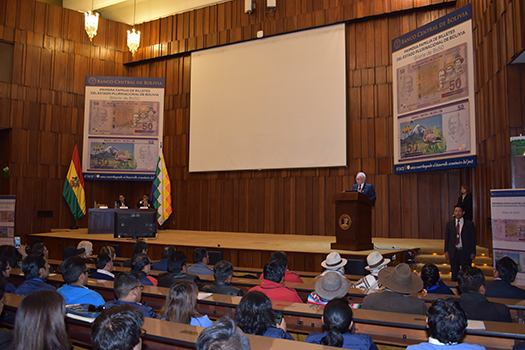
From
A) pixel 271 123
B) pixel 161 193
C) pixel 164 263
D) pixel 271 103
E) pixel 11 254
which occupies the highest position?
→ pixel 271 103

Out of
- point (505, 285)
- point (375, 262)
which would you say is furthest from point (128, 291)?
point (505, 285)

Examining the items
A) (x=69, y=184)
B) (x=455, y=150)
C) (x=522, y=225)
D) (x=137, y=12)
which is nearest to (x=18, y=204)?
(x=69, y=184)

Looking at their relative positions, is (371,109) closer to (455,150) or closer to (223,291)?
(455,150)

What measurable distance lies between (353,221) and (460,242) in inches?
57.5

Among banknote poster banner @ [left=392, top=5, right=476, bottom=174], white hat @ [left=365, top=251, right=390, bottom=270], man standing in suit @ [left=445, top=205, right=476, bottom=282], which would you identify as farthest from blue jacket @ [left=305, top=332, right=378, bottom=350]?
banknote poster banner @ [left=392, top=5, right=476, bottom=174]

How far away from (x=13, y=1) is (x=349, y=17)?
857cm

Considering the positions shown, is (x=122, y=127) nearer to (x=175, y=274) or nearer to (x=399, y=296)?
(x=175, y=274)

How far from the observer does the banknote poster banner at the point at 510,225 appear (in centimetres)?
508

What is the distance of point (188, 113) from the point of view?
11.7 meters

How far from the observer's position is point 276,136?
10.2m

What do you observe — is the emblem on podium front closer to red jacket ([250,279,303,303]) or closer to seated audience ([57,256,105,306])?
red jacket ([250,279,303,303])

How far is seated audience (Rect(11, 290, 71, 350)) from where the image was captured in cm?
163

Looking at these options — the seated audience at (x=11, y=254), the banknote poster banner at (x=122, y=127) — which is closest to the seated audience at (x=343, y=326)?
the seated audience at (x=11, y=254)

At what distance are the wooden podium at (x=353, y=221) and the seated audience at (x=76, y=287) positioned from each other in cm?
385
